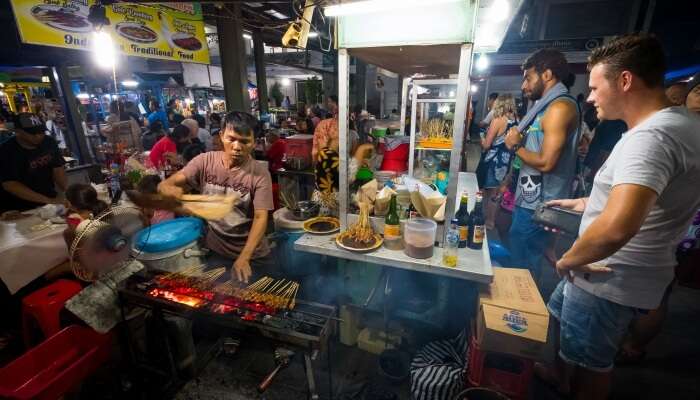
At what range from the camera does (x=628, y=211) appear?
1539 millimetres

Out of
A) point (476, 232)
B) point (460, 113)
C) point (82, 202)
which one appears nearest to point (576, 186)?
point (476, 232)

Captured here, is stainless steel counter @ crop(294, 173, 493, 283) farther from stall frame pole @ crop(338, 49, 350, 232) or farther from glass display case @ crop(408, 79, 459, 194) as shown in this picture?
glass display case @ crop(408, 79, 459, 194)

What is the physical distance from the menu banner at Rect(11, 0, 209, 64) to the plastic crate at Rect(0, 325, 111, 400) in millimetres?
4575

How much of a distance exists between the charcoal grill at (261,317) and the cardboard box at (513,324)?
3.64 feet

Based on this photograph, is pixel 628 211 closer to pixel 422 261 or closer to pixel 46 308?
pixel 422 261

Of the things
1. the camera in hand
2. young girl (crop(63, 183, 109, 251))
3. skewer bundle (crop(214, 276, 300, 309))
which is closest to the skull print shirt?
the camera in hand

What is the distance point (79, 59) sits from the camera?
6.69 meters

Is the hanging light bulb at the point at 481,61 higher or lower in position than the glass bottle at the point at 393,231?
higher

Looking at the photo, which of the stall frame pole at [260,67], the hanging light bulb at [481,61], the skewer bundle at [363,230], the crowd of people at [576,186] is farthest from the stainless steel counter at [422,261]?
the stall frame pole at [260,67]

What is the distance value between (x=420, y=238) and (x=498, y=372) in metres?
1.19

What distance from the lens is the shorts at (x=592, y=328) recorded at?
1936mm

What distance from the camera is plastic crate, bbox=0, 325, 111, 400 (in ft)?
7.60

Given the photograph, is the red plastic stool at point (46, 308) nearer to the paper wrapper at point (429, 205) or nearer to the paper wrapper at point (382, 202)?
the paper wrapper at point (382, 202)

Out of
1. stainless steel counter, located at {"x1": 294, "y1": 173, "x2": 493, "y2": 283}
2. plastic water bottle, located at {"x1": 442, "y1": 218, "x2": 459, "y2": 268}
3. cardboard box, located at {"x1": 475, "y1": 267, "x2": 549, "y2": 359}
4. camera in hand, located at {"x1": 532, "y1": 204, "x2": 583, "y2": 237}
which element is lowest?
cardboard box, located at {"x1": 475, "y1": 267, "x2": 549, "y2": 359}
